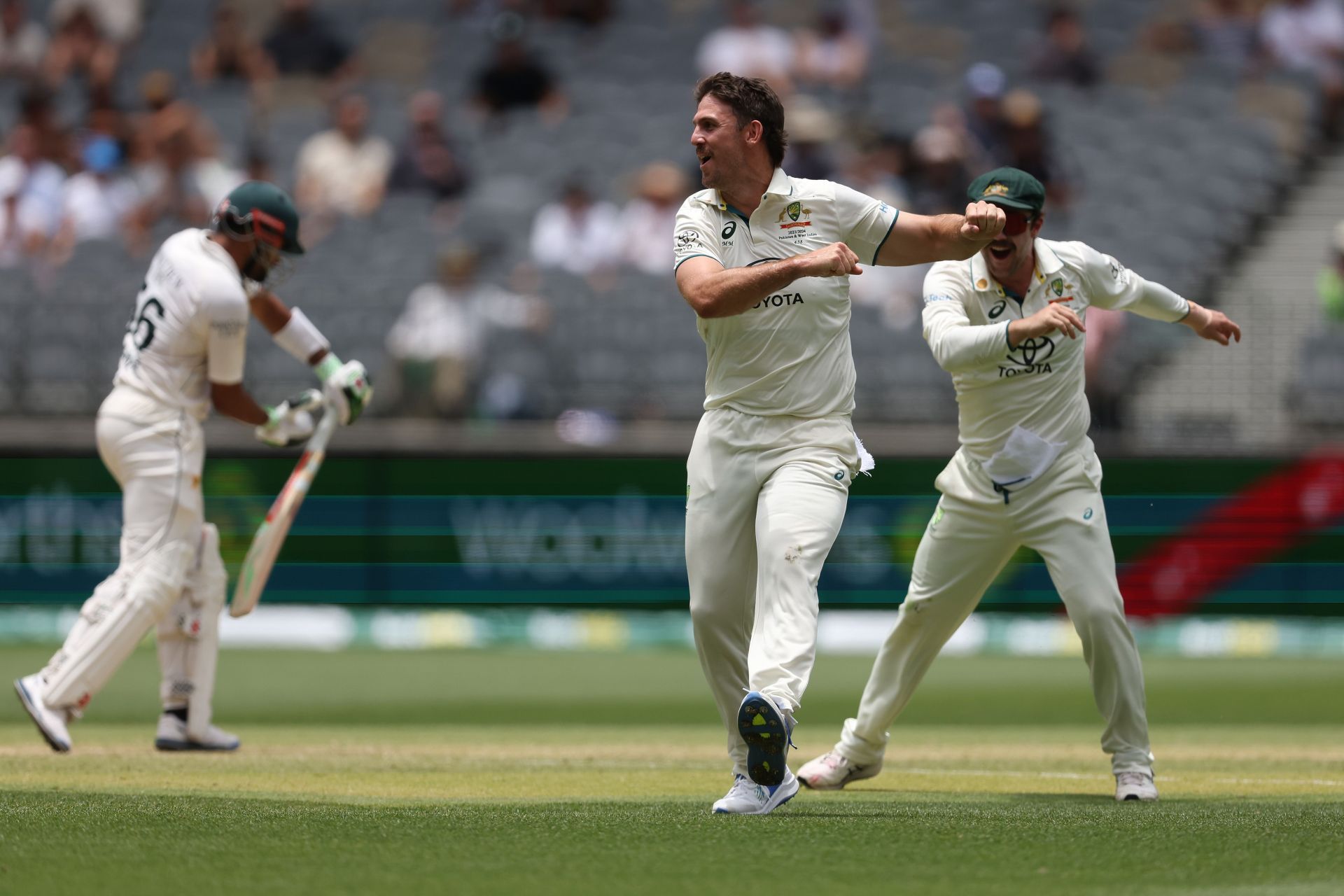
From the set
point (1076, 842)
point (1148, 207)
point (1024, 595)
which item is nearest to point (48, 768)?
point (1076, 842)

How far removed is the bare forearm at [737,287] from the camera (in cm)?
572

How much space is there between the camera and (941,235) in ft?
20.4

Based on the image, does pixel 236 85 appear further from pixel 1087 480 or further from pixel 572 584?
pixel 1087 480

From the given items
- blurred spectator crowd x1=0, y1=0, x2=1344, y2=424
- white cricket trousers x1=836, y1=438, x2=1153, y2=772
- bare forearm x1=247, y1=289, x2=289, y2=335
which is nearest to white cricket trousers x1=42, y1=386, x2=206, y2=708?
bare forearm x1=247, y1=289, x2=289, y2=335

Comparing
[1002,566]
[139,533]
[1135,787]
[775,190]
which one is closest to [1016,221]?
[775,190]

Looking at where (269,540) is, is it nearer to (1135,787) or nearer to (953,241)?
(953,241)

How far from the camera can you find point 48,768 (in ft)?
24.3

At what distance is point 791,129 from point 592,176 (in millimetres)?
2051

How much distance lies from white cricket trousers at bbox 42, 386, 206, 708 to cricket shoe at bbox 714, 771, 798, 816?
3.24 metres

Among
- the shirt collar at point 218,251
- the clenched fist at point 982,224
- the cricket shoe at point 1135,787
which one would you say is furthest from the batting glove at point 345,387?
the cricket shoe at point 1135,787

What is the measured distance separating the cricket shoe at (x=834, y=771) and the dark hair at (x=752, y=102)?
7.64 feet

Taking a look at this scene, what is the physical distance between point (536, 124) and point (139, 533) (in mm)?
10588

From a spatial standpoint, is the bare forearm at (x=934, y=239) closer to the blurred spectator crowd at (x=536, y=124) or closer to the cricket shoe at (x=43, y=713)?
the cricket shoe at (x=43, y=713)

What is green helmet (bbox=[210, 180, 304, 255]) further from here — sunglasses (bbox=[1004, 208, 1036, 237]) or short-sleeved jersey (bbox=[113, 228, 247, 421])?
sunglasses (bbox=[1004, 208, 1036, 237])
